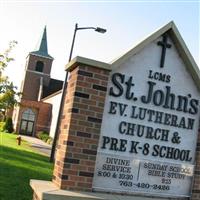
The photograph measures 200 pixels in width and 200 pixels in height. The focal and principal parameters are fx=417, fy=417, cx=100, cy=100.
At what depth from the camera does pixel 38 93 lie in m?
66.9

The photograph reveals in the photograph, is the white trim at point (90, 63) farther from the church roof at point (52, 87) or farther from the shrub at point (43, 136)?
the church roof at point (52, 87)

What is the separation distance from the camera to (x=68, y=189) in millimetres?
5969

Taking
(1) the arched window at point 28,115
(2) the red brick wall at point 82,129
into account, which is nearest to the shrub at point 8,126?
(1) the arched window at point 28,115

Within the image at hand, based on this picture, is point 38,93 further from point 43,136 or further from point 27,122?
point 43,136

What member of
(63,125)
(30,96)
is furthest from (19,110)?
(63,125)

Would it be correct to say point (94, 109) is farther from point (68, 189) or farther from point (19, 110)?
point (19, 110)

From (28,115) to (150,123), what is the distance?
2081 inches

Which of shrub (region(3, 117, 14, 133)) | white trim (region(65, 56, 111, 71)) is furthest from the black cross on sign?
shrub (region(3, 117, 14, 133))

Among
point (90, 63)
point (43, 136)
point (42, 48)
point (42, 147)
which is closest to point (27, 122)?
point (43, 136)

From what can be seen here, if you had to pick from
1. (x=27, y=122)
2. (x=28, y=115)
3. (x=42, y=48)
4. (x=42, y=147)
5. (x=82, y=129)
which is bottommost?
(x=42, y=147)

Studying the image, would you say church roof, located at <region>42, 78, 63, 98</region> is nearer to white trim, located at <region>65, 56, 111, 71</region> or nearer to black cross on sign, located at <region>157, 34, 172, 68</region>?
black cross on sign, located at <region>157, 34, 172, 68</region>

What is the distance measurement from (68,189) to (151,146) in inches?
58.6

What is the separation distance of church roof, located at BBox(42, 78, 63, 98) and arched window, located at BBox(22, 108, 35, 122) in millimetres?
7468

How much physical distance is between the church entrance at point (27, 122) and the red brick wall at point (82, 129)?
2045 inches
